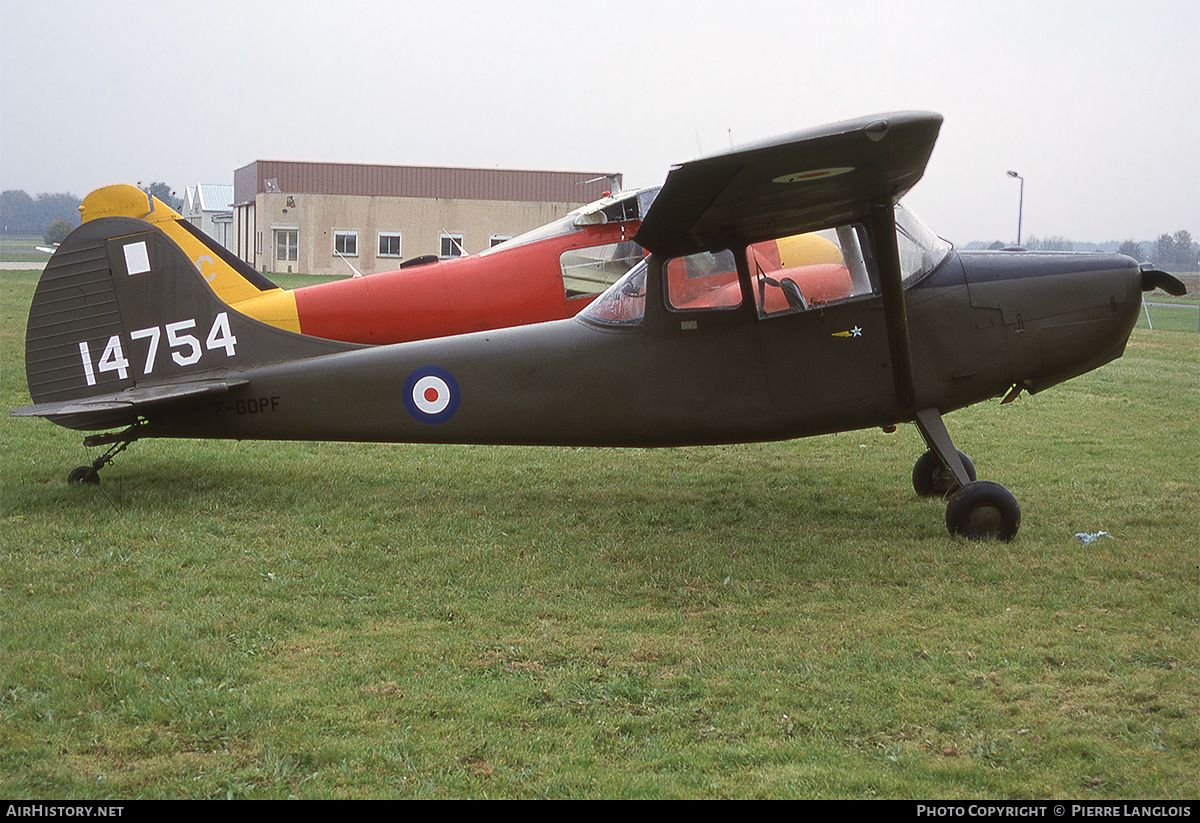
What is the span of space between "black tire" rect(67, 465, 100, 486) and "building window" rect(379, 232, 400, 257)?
42965mm

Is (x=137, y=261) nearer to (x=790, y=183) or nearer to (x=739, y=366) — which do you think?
(x=739, y=366)

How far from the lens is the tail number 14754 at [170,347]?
25.8ft

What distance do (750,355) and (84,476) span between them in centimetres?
Result: 569

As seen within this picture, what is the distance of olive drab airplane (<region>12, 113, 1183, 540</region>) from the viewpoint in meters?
6.64

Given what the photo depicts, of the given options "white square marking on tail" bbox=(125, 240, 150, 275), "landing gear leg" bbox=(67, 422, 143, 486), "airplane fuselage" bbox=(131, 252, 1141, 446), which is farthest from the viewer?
"white square marking on tail" bbox=(125, 240, 150, 275)

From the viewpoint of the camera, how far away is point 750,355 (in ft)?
22.6

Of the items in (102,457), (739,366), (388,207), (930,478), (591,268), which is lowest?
(930,478)

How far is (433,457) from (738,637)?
17.9ft

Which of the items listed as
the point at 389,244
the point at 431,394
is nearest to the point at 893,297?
the point at 431,394

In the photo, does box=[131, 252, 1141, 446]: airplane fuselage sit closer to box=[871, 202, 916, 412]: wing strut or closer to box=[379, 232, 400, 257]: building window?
box=[871, 202, 916, 412]: wing strut

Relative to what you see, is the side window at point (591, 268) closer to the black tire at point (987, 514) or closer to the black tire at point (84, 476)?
the black tire at point (987, 514)

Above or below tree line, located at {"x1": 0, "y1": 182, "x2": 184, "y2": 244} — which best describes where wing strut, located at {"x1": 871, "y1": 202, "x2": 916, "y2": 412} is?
below

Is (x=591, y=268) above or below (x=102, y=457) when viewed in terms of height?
above

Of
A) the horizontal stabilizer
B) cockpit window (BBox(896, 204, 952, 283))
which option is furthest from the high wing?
the horizontal stabilizer
